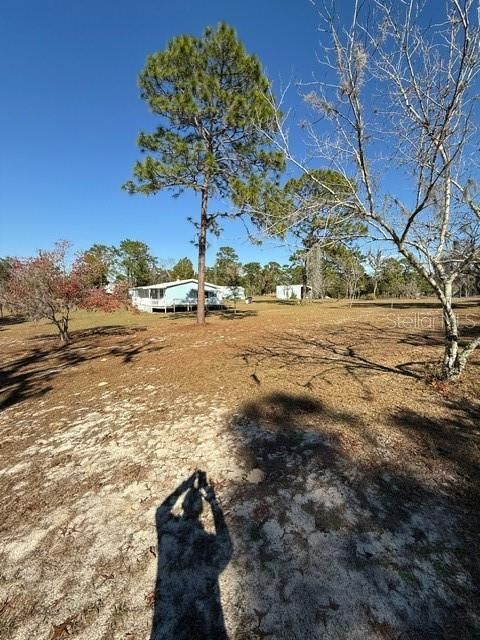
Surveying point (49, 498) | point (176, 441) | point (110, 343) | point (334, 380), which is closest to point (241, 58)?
point (110, 343)

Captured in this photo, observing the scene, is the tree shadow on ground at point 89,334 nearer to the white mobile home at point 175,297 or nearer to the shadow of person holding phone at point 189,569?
the shadow of person holding phone at point 189,569

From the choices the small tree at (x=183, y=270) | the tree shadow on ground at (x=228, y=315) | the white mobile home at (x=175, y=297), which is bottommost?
the tree shadow on ground at (x=228, y=315)

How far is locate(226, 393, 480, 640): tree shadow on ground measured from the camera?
4.94 ft

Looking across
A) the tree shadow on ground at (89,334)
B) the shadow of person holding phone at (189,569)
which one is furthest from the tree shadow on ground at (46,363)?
the shadow of person holding phone at (189,569)

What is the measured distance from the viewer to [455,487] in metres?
2.41

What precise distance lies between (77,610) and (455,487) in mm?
2687

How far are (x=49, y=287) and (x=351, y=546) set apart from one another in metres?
10.9

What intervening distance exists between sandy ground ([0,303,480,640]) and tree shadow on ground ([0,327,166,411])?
2.66ft

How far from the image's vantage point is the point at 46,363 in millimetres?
7922

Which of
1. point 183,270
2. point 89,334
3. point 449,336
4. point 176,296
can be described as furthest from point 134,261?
point 449,336

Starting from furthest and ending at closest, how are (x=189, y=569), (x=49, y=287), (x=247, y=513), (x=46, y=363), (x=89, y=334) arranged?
(x=89, y=334) → (x=49, y=287) → (x=46, y=363) → (x=247, y=513) → (x=189, y=569)

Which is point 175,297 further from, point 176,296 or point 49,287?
point 49,287

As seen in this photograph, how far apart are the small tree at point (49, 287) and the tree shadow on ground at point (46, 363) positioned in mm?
1370

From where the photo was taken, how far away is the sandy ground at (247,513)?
158 cm
